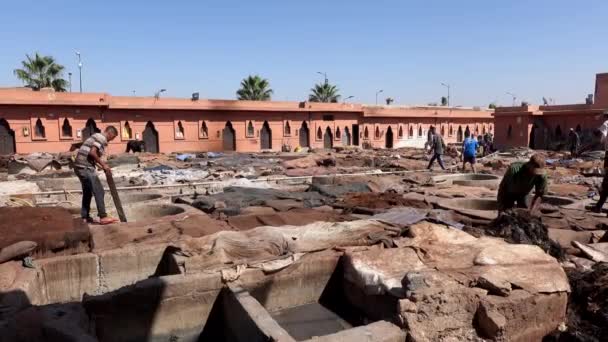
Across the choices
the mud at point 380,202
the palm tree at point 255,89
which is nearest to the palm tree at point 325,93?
the palm tree at point 255,89

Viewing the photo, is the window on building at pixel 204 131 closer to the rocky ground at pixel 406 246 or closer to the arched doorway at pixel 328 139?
the arched doorway at pixel 328 139

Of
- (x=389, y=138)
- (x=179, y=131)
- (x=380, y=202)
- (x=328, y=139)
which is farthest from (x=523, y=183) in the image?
(x=389, y=138)

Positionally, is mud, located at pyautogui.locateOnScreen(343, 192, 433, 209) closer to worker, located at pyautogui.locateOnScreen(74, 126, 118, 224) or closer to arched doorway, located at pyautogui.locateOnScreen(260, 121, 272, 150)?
worker, located at pyautogui.locateOnScreen(74, 126, 118, 224)

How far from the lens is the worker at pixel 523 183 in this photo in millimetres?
6195

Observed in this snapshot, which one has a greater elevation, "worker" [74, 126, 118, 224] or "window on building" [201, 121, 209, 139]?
"window on building" [201, 121, 209, 139]

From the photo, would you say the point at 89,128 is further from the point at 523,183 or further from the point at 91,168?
the point at 523,183

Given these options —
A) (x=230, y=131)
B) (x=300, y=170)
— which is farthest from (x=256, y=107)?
(x=300, y=170)

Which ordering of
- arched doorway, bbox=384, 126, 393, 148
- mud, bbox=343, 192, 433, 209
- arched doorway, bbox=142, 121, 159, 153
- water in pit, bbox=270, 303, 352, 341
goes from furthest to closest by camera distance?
arched doorway, bbox=384, 126, 393, 148, arched doorway, bbox=142, 121, 159, 153, mud, bbox=343, 192, 433, 209, water in pit, bbox=270, 303, 352, 341

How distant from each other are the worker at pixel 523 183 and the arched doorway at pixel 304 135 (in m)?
25.9

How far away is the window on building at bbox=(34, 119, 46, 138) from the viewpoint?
75.8ft

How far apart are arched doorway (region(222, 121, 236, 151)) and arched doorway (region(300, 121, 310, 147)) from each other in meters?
5.27

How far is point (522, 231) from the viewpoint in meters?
5.80

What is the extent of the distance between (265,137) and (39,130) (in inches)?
539

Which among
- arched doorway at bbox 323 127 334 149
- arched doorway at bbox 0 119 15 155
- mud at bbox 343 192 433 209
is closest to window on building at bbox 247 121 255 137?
arched doorway at bbox 323 127 334 149
